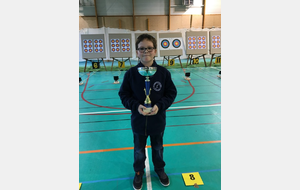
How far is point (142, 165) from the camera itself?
49.2 inches

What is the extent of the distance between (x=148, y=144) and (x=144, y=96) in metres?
0.89

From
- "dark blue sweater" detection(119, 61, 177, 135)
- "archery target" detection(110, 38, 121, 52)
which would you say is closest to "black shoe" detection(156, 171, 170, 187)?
"dark blue sweater" detection(119, 61, 177, 135)

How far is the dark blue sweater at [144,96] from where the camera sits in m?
1.08

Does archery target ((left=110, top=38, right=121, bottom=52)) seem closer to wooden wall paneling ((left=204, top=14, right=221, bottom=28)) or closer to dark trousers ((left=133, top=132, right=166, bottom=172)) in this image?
wooden wall paneling ((left=204, top=14, right=221, bottom=28))

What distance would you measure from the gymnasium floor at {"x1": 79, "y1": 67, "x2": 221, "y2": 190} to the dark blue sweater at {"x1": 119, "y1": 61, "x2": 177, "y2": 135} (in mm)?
519

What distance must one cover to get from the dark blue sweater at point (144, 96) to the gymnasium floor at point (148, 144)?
0.52 meters

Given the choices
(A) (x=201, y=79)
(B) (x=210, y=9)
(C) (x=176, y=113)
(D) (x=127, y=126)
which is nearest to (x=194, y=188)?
(D) (x=127, y=126)

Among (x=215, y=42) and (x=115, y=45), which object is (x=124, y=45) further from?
(x=215, y=42)

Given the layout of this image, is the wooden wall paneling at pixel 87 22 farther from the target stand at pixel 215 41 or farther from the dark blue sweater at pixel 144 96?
the dark blue sweater at pixel 144 96

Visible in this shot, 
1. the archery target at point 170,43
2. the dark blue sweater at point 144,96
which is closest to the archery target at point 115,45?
the archery target at point 170,43

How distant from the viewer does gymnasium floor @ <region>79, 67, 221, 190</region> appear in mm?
1329

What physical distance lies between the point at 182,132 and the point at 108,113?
1259 millimetres

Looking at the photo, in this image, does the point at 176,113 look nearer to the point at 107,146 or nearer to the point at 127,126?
the point at 127,126

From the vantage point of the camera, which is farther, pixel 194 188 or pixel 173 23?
pixel 173 23
